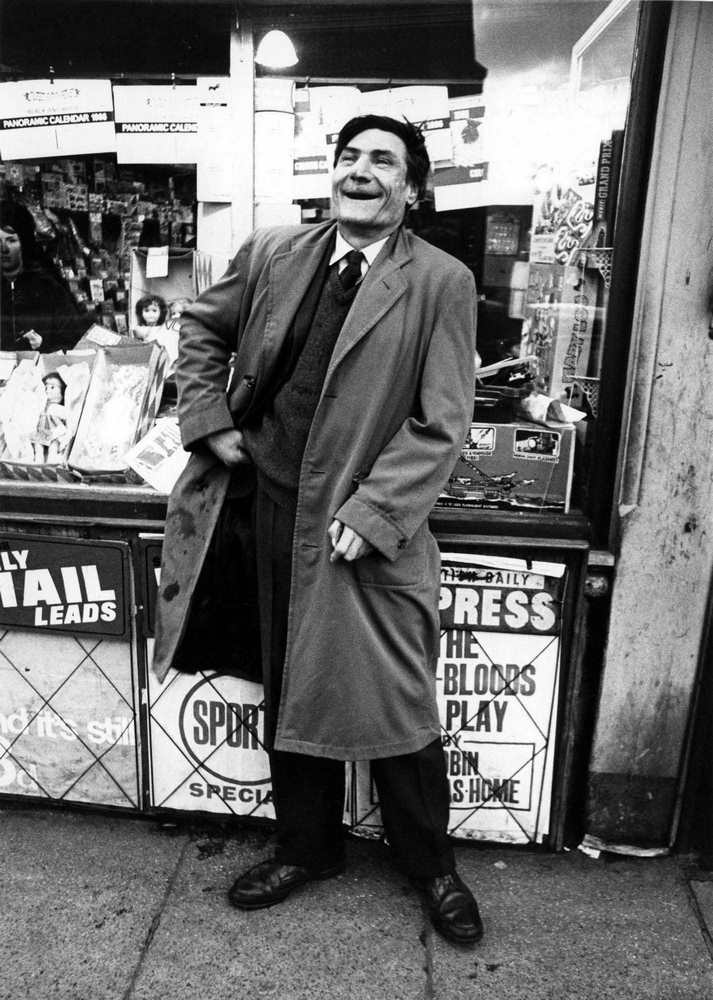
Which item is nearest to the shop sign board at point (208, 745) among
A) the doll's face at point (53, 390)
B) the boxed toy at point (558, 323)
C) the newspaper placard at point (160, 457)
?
the newspaper placard at point (160, 457)

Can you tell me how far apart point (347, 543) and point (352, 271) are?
2.26 feet

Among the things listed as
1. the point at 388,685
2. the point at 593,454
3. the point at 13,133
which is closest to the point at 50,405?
the point at 13,133

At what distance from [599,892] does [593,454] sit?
1.28 meters

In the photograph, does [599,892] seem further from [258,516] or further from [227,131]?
[227,131]

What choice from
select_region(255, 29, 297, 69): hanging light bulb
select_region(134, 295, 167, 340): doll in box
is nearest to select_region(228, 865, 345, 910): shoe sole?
select_region(134, 295, 167, 340): doll in box

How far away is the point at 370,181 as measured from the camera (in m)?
2.23

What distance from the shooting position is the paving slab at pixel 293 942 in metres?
2.29

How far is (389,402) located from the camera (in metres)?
2.24

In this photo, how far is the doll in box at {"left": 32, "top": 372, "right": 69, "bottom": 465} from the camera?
289 cm

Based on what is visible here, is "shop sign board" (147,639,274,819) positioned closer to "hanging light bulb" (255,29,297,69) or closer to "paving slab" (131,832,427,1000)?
"paving slab" (131,832,427,1000)

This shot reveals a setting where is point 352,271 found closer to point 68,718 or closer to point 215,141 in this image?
point 215,141

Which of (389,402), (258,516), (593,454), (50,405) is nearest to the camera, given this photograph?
(389,402)

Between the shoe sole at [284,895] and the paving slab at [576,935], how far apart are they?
355 mm

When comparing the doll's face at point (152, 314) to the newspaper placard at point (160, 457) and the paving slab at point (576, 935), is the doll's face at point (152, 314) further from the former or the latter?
the paving slab at point (576, 935)
